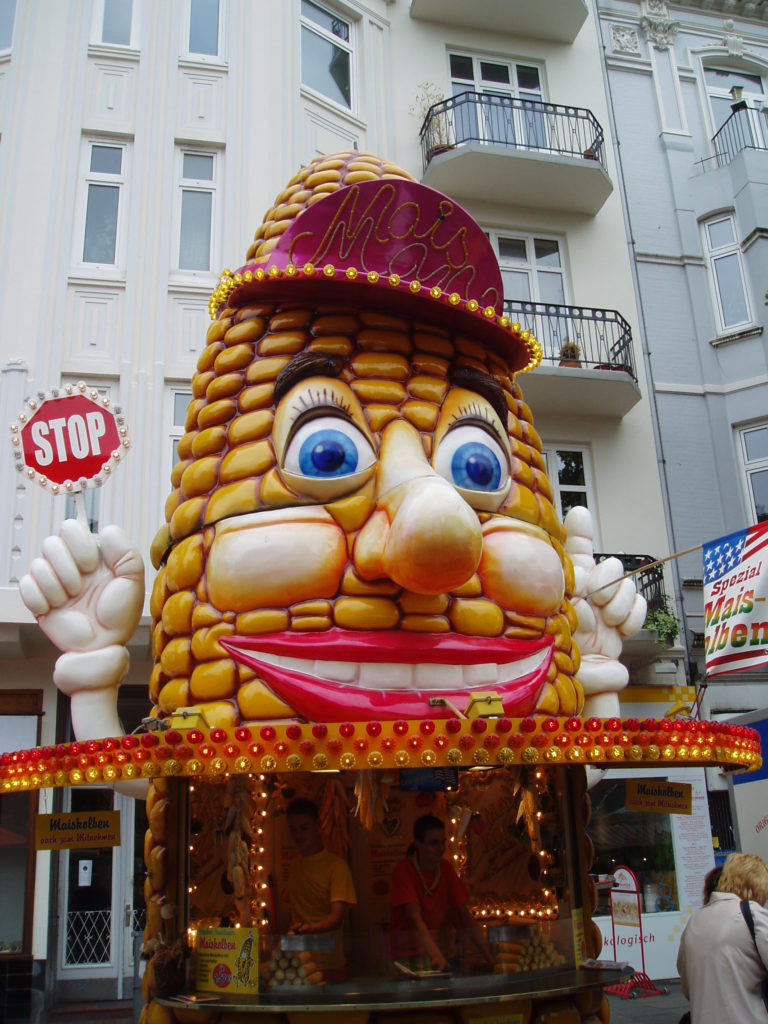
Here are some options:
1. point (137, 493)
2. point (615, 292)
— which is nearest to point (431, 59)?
point (615, 292)

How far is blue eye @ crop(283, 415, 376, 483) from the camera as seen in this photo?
15.9 ft

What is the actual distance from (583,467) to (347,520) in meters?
8.79

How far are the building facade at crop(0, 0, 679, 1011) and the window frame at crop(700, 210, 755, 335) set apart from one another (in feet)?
1.65

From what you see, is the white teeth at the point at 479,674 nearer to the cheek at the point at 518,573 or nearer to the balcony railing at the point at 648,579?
the cheek at the point at 518,573

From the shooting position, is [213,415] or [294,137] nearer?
[213,415]

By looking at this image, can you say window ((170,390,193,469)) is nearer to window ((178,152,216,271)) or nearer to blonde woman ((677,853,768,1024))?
window ((178,152,216,271))

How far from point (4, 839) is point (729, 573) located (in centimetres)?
683

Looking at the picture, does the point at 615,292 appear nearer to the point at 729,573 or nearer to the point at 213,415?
the point at 729,573

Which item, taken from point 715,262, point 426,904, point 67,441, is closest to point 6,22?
point 67,441

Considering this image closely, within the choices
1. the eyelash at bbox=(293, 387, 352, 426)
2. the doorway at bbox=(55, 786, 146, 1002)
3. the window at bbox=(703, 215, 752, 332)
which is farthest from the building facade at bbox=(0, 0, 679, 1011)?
the eyelash at bbox=(293, 387, 352, 426)

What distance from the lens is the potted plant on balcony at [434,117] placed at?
1333 centimetres

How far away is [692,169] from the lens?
48.9 ft

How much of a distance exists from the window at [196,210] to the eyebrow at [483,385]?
6.99 metres

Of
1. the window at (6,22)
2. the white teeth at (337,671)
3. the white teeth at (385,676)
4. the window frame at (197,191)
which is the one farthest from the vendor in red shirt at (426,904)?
the window at (6,22)
